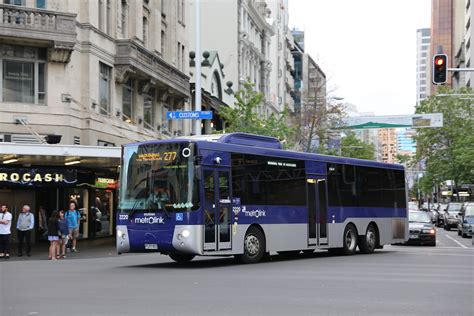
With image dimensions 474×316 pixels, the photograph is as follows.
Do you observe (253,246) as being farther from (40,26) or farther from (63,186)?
(40,26)

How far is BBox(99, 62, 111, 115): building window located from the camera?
33.9 metres

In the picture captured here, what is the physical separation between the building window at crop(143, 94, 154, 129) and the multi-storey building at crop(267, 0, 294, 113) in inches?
1777

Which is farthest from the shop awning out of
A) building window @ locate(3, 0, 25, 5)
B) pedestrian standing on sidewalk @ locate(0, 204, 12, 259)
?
building window @ locate(3, 0, 25, 5)

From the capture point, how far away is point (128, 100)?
3759cm

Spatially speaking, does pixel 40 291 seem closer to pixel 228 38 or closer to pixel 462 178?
pixel 228 38

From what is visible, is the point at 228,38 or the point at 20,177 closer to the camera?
the point at 20,177

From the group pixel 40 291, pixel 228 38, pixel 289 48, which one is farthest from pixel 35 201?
pixel 289 48

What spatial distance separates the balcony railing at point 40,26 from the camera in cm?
2920

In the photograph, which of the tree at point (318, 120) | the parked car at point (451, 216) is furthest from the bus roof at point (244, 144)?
the tree at point (318, 120)

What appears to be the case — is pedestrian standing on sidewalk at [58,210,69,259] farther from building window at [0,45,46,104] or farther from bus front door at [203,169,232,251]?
bus front door at [203,169,232,251]

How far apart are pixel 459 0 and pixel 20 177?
119260 mm

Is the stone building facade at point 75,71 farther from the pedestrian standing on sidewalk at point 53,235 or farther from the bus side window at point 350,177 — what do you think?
the bus side window at point 350,177

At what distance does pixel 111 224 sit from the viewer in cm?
3750

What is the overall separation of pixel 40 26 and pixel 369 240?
15.4 metres
